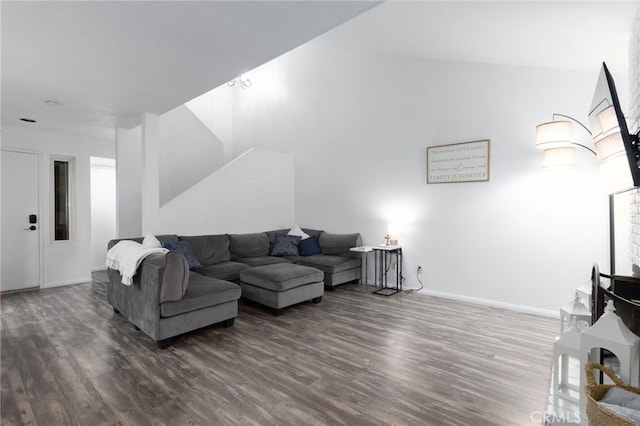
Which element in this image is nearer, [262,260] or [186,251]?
[186,251]

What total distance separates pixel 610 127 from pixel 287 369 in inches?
103

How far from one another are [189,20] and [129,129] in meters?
3.83

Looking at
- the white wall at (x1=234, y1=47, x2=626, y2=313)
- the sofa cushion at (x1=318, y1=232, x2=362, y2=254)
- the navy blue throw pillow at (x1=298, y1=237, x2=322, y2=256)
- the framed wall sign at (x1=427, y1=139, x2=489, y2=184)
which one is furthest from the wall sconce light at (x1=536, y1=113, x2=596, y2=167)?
the navy blue throw pillow at (x1=298, y1=237, x2=322, y2=256)

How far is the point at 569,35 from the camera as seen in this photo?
2.78m

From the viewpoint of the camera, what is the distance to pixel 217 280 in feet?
11.2

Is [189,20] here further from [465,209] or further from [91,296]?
[91,296]

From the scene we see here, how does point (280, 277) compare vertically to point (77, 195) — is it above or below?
below

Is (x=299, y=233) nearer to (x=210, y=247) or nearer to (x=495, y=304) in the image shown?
(x=210, y=247)

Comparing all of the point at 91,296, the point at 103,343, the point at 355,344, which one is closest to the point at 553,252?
the point at 355,344

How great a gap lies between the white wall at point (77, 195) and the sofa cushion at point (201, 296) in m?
3.41

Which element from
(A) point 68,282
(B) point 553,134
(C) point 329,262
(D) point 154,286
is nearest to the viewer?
(D) point 154,286

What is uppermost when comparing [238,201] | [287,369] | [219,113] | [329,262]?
[219,113]

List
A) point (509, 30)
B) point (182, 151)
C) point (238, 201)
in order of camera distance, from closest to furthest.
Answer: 1. point (509, 30)
2. point (238, 201)
3. point (182, 151)

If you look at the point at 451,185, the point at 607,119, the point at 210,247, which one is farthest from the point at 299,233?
the point at 607,119
